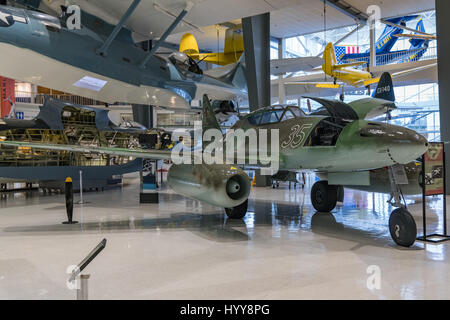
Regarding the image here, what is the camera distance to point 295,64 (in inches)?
482

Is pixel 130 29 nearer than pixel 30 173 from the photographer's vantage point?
Yes

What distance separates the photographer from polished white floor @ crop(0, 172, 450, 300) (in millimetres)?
3215

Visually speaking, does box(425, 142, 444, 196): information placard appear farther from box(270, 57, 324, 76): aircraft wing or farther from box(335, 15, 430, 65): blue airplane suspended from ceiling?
box(335, 15, 430, 65): blue airplane suspended from ceiling

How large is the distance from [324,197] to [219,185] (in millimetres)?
3539

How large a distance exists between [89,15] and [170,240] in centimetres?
555

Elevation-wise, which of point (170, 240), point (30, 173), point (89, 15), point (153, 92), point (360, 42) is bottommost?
point (170, 240)

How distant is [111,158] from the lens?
12.7 m

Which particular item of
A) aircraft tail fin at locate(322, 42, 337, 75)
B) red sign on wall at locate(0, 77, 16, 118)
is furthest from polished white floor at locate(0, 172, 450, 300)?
aircraft tail fin at locate(322, 42, 337, 75)

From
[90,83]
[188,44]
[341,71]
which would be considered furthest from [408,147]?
[341,71]

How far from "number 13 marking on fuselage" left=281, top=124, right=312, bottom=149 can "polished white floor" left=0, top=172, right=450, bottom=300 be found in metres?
1.50

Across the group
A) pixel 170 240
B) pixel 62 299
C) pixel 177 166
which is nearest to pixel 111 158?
pixel 177 166

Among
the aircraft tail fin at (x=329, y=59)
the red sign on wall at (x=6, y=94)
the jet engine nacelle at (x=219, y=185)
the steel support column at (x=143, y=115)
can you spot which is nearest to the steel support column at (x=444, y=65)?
the aircraft tail fin at (x=329, y=59)
